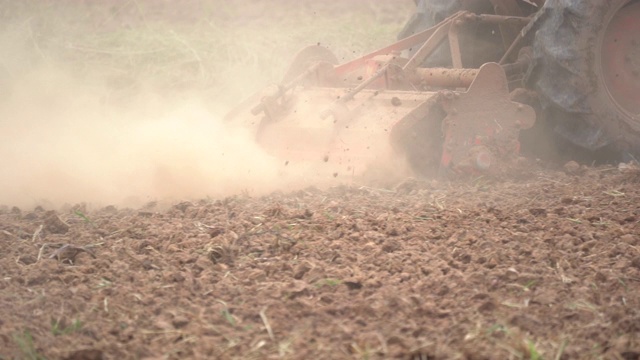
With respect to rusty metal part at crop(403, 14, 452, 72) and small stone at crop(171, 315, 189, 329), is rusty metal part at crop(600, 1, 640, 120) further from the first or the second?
small stone at crop(171, 315, 189, 329)

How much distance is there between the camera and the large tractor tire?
20.4ft

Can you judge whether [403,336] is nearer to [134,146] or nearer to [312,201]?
[312,201]

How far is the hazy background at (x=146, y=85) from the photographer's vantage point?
618 centimetres

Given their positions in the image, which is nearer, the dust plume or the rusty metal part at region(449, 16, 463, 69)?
the dust plume

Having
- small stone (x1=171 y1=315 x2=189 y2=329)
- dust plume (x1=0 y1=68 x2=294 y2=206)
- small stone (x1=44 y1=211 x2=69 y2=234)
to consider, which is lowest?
small stone (x1=171 y1=315 x2=189 y2=329)

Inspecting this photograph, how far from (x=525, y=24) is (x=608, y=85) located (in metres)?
0.97

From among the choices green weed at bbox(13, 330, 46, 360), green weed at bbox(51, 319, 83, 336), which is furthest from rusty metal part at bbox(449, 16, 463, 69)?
green weed at bbox(13, 330, 46, 360)

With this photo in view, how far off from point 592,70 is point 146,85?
530 cm

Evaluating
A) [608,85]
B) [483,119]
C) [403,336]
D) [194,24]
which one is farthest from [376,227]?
[194,24]

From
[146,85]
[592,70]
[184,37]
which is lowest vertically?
[592,70]

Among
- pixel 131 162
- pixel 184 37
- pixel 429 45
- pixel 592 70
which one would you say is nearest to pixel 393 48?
pixel 429 45

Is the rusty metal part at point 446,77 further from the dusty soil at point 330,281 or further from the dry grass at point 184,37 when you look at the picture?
the dry grass at point 184,37

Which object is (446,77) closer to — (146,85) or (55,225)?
(55,225)

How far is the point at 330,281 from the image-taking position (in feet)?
10.9
